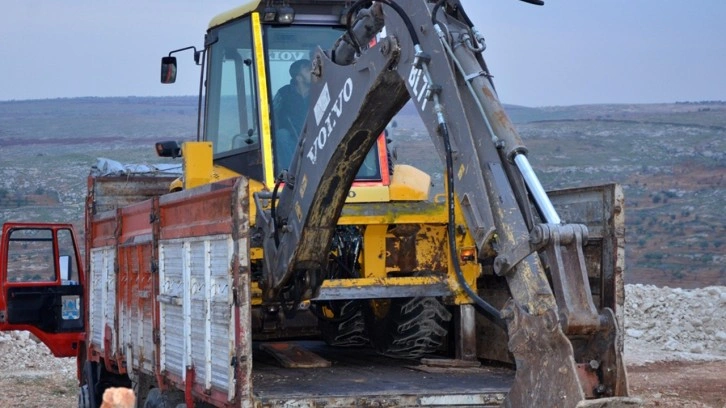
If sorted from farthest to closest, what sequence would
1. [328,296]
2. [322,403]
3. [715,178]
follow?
[715,178], [328,296], [322,403]

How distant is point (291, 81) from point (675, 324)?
10.8 meters

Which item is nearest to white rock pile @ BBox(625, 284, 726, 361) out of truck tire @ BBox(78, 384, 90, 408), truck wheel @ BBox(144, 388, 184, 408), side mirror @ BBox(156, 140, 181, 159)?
truck tire @ BBox(78, 384, 90, 408)

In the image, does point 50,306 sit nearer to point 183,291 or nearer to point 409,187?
point 409,187

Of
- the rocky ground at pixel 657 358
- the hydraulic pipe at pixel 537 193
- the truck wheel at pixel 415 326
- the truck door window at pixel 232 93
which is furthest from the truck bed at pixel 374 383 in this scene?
the rocky ground at pixel 657 358

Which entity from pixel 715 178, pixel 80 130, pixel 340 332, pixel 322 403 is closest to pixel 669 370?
pixel 340 332

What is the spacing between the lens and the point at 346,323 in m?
9.38

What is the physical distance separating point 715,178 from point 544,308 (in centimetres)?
4780

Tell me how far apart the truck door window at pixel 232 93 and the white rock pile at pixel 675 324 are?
853cm

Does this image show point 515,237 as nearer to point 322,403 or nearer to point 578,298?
point 578,298

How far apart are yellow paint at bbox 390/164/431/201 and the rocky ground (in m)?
4.57

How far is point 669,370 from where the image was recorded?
15320 mm

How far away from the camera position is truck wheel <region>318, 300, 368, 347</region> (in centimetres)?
934

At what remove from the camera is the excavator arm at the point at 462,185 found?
17.7 feet

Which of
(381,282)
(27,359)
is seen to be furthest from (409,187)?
(27,359)
